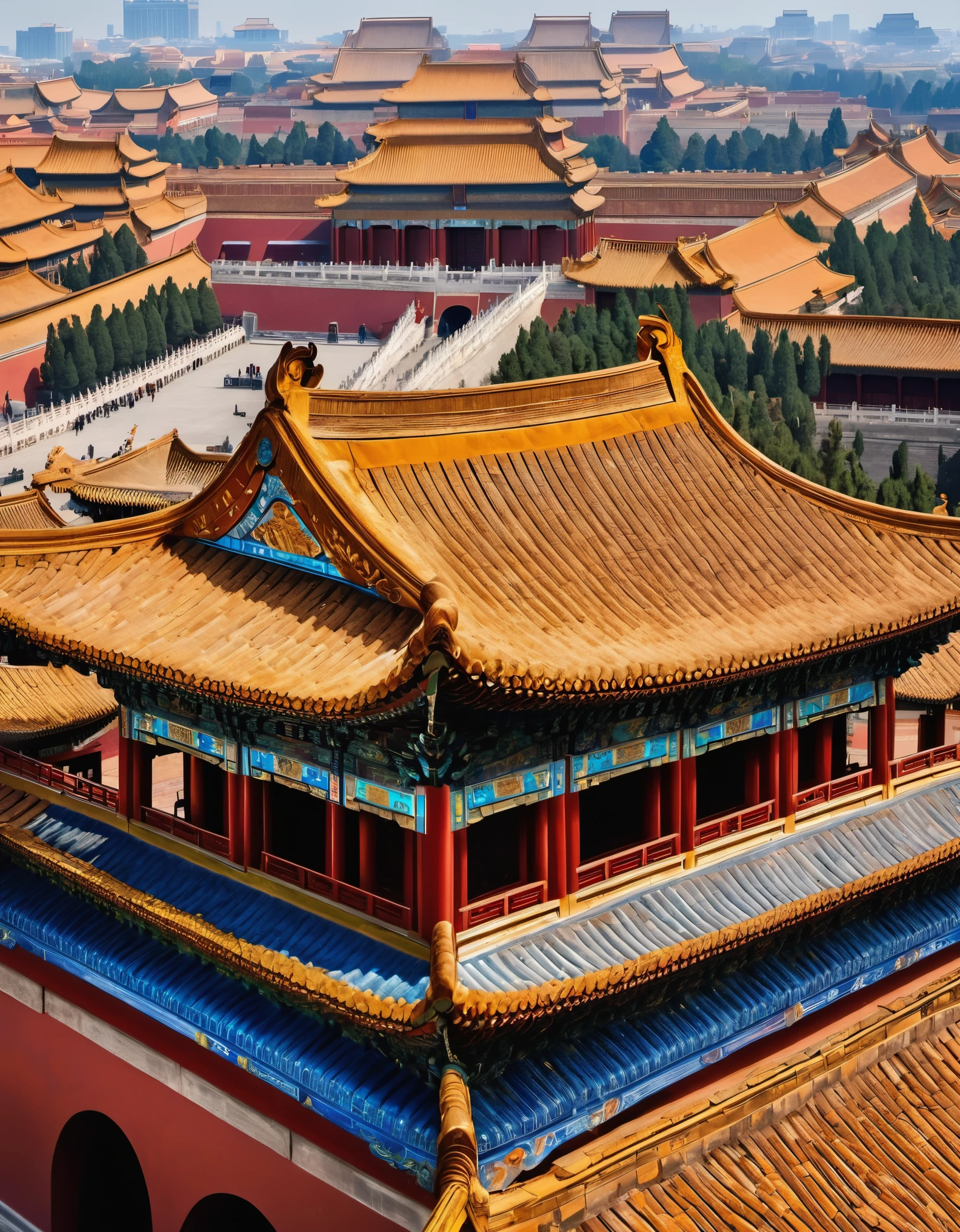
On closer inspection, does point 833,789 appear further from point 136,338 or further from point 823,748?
point 136,338

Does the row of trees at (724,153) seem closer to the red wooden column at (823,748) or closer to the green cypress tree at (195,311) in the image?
the green cypress tree at (195,311)

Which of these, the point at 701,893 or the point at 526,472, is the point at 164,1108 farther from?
the point at 526,472

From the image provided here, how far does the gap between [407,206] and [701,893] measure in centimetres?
4944

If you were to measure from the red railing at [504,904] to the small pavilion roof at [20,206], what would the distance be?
5270 cm

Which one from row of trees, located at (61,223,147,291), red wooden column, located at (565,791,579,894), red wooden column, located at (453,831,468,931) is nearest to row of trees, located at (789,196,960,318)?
row of trees, located at (61,223,147,291)

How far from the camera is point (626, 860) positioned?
12.7 meters

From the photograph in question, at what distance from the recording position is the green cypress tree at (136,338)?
50.7m

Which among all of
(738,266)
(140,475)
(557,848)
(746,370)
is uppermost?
(557,848)

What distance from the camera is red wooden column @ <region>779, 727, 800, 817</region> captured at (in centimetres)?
1384

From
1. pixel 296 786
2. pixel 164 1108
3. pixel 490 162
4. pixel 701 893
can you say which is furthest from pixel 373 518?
pixel 490 162

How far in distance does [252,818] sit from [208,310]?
43.5 meters

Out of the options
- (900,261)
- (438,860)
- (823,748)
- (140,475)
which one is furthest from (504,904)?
(900,261)

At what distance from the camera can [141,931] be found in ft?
43.6

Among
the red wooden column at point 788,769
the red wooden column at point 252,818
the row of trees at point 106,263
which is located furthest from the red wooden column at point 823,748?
the row of trees at point 106,263
